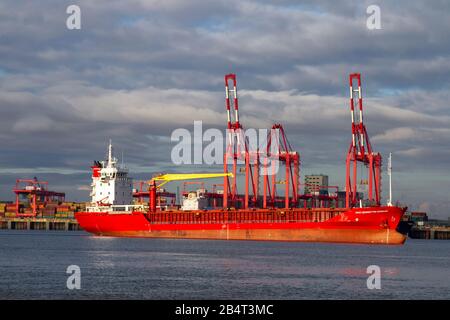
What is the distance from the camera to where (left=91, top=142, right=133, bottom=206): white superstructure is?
91375 mm

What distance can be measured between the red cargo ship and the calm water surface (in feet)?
35.4

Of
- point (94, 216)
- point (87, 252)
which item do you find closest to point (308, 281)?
point (87, 252)

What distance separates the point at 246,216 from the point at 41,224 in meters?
97.4

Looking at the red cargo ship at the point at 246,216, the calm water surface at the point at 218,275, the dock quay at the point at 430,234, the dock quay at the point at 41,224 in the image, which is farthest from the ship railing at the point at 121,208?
the dock quay at the point at 41,224

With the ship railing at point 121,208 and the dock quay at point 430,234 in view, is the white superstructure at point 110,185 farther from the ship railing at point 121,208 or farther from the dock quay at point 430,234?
the dock quay at point 430,234

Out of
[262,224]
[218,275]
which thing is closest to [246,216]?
[262,224]

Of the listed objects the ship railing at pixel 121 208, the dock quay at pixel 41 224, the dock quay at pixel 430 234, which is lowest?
the dock quay at pixel 430 234

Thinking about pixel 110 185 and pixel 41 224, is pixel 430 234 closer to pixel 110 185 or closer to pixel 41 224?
pixel 110 185

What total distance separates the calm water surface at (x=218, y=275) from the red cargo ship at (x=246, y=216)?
10787mm

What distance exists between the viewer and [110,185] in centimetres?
9162

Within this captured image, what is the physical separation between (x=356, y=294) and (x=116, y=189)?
2370 inches

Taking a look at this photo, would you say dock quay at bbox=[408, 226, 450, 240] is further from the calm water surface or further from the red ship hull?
the calm water surface

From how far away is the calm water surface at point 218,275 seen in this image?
3422 cm

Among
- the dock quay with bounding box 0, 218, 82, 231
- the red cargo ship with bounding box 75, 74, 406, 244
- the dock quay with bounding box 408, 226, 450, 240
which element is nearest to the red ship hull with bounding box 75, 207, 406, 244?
the red cargo ship with bounding box 75, 74, 406, 244
